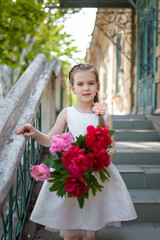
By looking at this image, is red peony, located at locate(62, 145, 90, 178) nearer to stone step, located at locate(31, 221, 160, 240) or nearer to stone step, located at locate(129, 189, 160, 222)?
stone step, located at locate(31, 221, 160, 240)

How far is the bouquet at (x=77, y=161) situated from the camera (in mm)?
1265

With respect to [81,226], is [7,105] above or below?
above

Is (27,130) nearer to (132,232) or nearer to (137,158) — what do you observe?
(132,232)

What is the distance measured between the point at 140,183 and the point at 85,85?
5.22 ft

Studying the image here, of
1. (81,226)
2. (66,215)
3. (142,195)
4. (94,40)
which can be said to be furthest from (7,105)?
(94,40)

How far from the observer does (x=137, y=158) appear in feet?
11.1

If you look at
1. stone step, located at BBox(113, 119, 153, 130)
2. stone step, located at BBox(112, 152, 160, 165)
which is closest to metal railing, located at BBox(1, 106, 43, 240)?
stone step, located at BBox(112, 152, 160, 165)

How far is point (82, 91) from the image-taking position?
1.82m

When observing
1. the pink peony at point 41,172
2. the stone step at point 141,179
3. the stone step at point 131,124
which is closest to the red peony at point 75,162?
the pink peony at point 41,172

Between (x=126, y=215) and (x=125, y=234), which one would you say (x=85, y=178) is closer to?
(x=126, y=215)

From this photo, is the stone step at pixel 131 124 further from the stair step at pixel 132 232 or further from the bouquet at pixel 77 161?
the bouquet at pixel 77 161

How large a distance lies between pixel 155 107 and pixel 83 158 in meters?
4.75

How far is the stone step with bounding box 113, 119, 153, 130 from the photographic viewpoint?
15.7 feet

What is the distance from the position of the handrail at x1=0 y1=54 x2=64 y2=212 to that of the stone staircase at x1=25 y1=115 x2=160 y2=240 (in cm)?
109
